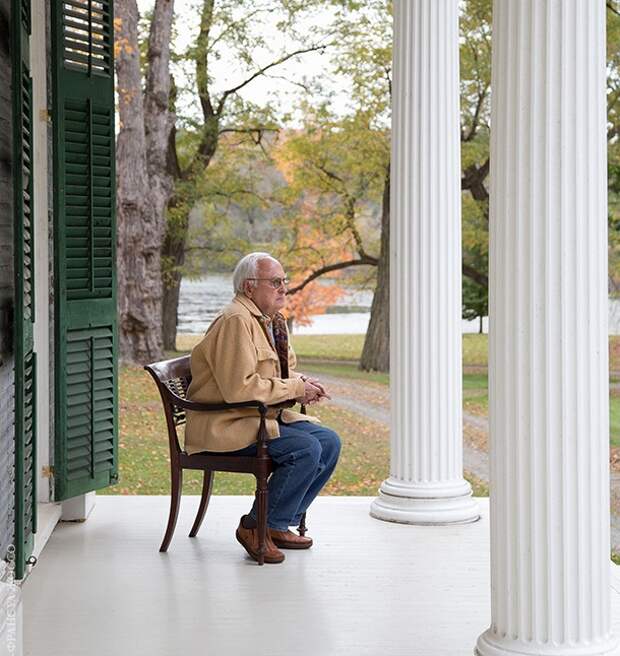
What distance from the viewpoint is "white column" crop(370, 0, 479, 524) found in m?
6.09

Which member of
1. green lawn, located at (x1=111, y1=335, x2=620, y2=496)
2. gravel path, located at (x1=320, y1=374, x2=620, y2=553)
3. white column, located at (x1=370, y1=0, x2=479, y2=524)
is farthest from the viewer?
gravel path, located at (x1=320, y1=374, x2=620, y2=553)

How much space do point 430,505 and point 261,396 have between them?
54.2 inches

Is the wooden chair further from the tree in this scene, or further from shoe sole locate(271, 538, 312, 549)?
the tree

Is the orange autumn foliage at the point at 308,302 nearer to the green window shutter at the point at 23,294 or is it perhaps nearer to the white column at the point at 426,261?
the white column at the point at 426,261

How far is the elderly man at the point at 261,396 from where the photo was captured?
5.28 metres

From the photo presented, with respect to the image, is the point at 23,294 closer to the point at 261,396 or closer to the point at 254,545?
the point at 261,396

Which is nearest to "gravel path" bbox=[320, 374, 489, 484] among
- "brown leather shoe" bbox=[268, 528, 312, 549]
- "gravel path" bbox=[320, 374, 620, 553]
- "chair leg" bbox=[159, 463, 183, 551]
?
"gravel path" bbox=[320, 374, 620, 553]

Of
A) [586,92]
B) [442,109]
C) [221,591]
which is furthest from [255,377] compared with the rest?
[586,92]

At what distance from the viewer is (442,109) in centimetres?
610

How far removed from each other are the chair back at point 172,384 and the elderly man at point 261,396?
0.08m

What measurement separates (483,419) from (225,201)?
3742 mm

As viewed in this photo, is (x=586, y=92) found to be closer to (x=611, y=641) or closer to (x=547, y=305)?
(x=547, y=305)

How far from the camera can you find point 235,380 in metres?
5.25

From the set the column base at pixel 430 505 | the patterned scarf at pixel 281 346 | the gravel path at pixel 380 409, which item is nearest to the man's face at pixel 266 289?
the patterned scarf at pixel 281 346
